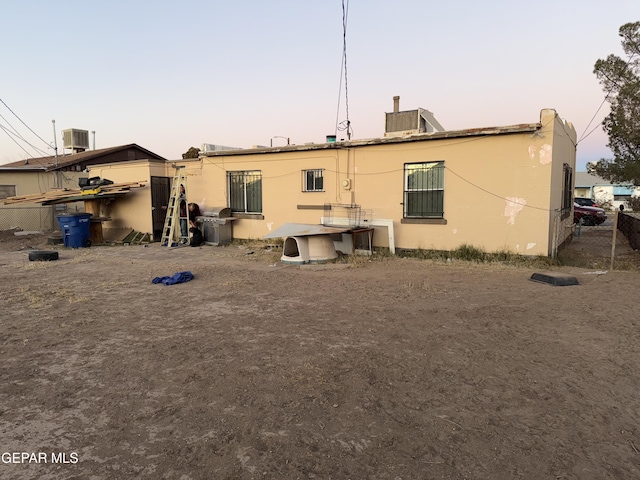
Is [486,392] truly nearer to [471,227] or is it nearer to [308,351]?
[308,351]

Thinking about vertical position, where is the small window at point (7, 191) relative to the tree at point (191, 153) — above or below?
below

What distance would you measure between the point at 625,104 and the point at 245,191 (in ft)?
51.2

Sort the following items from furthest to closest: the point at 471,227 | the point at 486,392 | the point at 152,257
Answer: the point at 152,257 < the point at 471,227 < the point at 486,392

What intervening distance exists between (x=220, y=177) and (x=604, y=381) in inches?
523

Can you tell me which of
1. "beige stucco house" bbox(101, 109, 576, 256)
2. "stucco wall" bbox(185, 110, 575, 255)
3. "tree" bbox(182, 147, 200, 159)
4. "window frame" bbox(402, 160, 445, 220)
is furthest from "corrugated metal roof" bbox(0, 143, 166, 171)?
"window frame" bbox(402, 160, 445, 220)

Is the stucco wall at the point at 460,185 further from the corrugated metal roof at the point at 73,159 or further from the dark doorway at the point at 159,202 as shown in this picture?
the corrugated metal roof at the point at 73,159

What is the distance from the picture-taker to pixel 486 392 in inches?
148

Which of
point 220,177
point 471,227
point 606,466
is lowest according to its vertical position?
point 606,466

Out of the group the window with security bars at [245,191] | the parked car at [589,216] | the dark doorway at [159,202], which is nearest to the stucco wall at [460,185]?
the window with security bars at [245,191]

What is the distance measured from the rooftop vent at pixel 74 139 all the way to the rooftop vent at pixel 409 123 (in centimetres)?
1910

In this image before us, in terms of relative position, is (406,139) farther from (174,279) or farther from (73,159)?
(73,159)

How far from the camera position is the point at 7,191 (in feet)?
70.0

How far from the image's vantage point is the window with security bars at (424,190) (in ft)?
37.0

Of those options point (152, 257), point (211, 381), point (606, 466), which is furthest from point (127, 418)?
point (152, 257)
